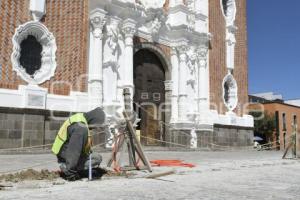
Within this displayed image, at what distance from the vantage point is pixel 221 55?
22250 mm

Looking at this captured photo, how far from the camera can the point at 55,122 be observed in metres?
14.0

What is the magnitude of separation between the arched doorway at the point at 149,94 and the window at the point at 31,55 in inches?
196

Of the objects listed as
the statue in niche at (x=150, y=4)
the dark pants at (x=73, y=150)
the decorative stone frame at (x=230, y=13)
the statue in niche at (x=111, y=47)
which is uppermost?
the decorative stone frame at (x=230, y=13)

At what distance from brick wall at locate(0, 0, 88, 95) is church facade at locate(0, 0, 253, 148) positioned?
37 mm

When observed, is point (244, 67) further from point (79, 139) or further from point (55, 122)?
point (79, 139)

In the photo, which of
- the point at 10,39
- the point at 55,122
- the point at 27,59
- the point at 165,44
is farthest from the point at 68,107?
the point at 165,44

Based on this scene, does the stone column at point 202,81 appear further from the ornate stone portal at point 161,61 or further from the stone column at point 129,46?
the stone column at point 129,46

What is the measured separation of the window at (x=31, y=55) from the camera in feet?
46.0

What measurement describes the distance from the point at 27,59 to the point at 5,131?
281cm

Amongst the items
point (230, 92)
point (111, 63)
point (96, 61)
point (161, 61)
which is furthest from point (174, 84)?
point (96, 61)

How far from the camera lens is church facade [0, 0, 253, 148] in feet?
44.2

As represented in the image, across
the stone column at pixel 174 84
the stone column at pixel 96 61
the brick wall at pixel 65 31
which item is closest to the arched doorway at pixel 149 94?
the stone column at pixel 174 84

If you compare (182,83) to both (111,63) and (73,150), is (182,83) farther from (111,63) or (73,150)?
(73,150)

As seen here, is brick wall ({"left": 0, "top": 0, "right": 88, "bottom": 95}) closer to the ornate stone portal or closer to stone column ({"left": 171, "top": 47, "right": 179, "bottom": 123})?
the ornate stone portal
